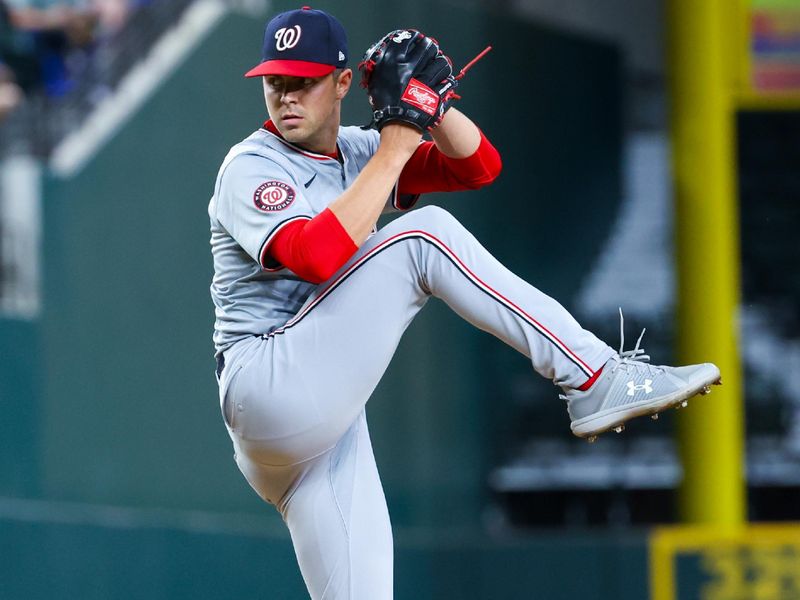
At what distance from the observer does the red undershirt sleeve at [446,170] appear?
310 cm

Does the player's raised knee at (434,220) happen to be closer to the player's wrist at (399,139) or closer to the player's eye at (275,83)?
the player's wrist at (399,139)

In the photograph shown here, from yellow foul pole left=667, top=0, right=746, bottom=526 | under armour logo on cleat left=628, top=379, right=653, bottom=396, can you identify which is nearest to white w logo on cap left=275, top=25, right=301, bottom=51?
under armour logo on cleat left=628, top=379, right=653, bottom=396

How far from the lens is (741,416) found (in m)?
6.75

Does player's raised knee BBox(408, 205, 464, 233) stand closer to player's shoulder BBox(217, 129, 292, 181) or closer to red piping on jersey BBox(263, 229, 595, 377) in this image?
red piping on jersey BBox(263, 229, 595, 377)

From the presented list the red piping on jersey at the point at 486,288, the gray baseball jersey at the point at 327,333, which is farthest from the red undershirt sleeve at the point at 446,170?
the red piping on jersey at the point at 486,288

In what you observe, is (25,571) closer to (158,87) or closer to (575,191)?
(158,87)

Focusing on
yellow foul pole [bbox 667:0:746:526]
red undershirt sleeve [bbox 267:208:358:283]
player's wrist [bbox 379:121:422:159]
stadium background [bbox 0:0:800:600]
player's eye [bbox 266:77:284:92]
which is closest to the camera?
red undershirt sleeve [bbox 267:208:358:283]

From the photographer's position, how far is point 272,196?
2729 millimetres

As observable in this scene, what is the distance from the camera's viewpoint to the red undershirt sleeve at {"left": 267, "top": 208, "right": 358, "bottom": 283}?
263 centimetres

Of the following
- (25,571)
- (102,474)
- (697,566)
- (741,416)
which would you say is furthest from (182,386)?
(741,416)

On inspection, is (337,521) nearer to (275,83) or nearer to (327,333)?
(327,333)

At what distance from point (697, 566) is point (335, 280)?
3.46 meters

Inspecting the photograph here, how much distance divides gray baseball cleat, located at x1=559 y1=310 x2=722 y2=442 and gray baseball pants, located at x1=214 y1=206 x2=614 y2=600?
4cm

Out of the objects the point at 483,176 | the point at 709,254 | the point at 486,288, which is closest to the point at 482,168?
the point at 483,176
